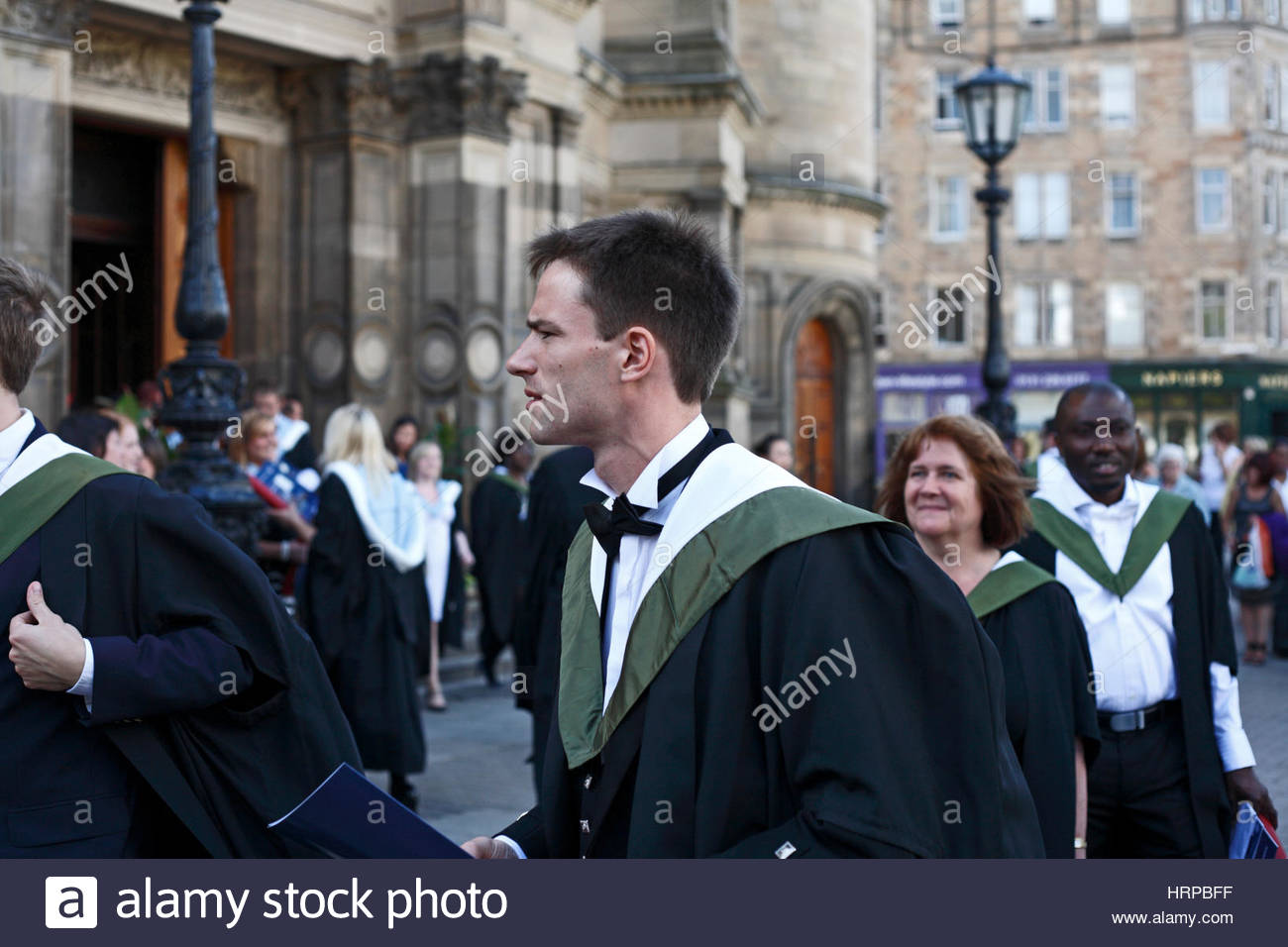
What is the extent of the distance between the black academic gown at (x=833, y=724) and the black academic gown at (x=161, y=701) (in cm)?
126

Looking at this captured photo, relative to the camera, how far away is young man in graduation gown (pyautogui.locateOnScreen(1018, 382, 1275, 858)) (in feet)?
14.7

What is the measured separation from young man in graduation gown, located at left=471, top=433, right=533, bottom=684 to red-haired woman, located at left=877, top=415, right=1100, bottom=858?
6.96 m

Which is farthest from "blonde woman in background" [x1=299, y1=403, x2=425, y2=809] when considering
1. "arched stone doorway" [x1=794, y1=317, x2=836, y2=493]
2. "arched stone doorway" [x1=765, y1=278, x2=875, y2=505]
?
"arched stone doorway" [x1=794, y1=317, x2=836, y2=493]

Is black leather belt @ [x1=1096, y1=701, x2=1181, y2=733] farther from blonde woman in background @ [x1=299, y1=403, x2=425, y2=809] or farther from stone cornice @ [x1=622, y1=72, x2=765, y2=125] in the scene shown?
stone cornice @ [x1=622, y1=72, x2=765, y2=125]

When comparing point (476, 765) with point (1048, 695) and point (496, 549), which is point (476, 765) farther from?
point (1048, 695)

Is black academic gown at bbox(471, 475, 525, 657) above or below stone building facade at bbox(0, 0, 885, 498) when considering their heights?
below

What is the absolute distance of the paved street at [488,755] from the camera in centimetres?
768

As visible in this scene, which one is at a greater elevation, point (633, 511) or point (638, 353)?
point (638, 353)

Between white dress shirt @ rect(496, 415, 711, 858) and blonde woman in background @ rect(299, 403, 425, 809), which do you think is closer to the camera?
white dress shirt @ rect(496, 415, 711, 858)

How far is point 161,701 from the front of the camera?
296 centimetres

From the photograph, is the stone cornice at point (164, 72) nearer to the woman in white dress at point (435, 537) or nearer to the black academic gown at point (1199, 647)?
the woman in white dress at point (435, 537)

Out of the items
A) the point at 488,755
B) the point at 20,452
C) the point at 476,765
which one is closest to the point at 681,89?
the point at 488,755
